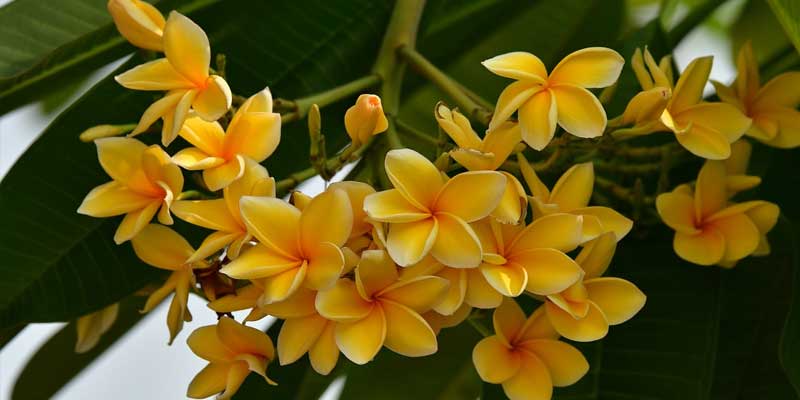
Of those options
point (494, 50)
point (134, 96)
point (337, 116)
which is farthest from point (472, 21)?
point (134, 96)

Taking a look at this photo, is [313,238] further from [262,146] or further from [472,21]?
[472,21]

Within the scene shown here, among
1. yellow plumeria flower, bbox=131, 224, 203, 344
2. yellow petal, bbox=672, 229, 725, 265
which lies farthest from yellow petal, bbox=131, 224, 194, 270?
yellow petal, bbox=672, 229, 725, 265

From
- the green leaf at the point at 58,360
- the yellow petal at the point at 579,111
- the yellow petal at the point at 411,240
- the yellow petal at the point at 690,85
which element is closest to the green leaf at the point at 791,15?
the yellow petal at the point at 690,85

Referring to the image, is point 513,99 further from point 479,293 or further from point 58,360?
point 58,360

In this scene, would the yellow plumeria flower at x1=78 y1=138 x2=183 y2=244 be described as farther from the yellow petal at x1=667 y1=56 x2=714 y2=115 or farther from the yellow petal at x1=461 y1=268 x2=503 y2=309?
the yellow petal at x1=667 y1=56 x2=714 y2=115

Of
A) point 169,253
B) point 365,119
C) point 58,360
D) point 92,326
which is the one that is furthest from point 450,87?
point 58,360

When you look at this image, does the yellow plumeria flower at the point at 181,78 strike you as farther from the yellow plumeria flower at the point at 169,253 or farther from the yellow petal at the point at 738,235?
the yellow petal at the point at 738,235

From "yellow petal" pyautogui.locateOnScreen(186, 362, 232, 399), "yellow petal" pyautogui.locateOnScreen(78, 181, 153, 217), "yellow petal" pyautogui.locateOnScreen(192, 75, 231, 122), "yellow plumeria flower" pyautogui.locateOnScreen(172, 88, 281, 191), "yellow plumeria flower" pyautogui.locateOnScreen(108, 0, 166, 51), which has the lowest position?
"yellow petal" pyautogui.locateOnScreen(186, 362, 232, 399)

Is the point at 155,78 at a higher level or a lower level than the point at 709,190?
higher
